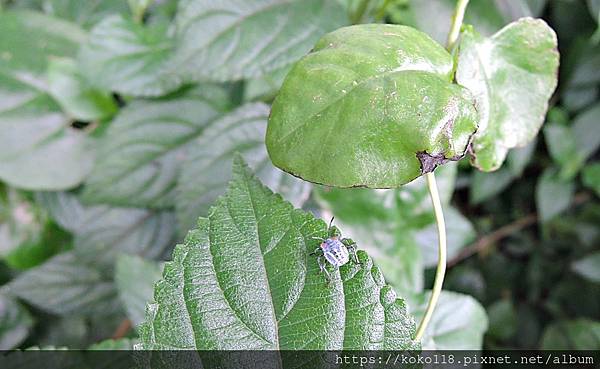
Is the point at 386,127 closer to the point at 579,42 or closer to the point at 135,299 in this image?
the point at 135,299

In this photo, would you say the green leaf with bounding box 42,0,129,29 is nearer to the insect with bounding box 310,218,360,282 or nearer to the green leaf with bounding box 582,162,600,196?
the insect with bounding box 310,218,360,282

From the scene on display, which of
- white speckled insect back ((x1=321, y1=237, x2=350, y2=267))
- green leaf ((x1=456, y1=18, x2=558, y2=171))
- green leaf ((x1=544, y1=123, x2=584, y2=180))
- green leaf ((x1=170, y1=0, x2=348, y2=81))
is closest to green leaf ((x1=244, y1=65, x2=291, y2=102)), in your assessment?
green leaf ((x1=170, y1=0, x2=348, y2=81))

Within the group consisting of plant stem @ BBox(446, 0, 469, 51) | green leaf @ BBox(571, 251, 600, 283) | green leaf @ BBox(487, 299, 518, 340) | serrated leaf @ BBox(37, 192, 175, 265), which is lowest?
green leaf @ BBox(487, 299, 518, 340)

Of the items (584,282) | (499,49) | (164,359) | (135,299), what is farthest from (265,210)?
(584,282)

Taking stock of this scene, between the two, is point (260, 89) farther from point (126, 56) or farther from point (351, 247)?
point (351, 247)

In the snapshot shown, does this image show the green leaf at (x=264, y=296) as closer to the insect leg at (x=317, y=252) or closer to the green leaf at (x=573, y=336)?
the insect leg at (x=317, y=252)

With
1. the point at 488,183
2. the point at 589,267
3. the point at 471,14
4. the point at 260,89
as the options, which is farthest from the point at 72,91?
the point at 589,267
